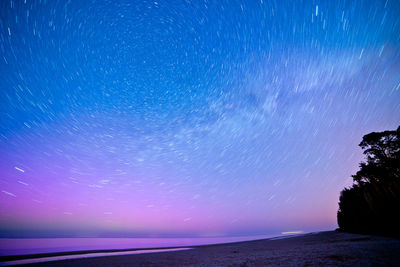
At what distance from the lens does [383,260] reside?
23.0 ft

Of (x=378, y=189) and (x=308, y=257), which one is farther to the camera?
(x=378, y=189)

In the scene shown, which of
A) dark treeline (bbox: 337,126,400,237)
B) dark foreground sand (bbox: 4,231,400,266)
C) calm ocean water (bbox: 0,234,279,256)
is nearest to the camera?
dark foreground sand (bbox: 4,231,400,266)

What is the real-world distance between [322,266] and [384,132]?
3135 cm

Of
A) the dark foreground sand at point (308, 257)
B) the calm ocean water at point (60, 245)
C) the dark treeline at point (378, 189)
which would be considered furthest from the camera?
the calm ocean water at point (60, 245)

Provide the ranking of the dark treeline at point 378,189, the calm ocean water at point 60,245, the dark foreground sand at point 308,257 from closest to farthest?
the dark foreground sand at point 308,257 → the dark treeline at point 378,189 → the calm ocean water at point 60,245

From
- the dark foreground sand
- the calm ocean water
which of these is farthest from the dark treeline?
the calm ocean water

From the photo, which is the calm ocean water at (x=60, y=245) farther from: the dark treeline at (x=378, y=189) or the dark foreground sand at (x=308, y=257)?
the dark treeline at (x=378, y=189)

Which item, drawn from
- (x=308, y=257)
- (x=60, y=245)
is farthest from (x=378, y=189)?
(x=60, y=245)

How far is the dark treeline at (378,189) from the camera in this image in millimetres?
18661

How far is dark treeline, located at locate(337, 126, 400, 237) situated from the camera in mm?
18661

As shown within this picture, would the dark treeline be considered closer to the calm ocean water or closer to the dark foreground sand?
the dark foreground sand

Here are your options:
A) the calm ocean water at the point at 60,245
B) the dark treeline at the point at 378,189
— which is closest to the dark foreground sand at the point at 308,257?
the dark treeline at the point at 378,189

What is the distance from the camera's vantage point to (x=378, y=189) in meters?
23.3

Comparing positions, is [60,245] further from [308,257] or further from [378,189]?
[378,189]
